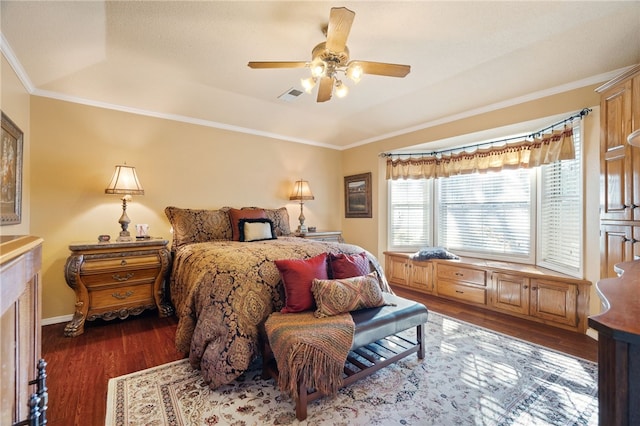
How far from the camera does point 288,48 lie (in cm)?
250

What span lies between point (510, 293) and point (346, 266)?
2.24 metres

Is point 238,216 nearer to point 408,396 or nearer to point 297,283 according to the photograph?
point 297,283

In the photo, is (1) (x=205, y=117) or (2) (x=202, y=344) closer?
(2) (x=202, y=344)

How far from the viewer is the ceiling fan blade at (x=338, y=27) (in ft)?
5.29

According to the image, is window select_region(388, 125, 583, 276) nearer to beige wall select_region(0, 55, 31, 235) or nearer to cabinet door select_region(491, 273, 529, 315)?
cabinet door select_region(491, 273, 529, 315)

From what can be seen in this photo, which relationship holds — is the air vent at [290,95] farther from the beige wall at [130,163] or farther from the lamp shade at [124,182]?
the lamp shade at [124,182]

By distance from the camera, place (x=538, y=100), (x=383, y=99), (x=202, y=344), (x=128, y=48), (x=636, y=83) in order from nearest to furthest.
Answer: (x=202, y=344) → (x=636, y=83) → (x=128, y=48) → (x=538, y=100) → (x=383, y=99)

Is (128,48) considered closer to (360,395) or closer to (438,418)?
(360,395)

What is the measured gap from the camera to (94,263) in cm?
276

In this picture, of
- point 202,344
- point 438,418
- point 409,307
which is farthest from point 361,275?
point 202,344

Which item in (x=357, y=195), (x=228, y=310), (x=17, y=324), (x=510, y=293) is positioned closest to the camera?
(x=17, y=324)

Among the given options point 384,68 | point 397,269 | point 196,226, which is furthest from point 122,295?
point 397,269

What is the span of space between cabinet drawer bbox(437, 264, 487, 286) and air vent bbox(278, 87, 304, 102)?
2.98m

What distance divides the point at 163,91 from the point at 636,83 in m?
4.33
